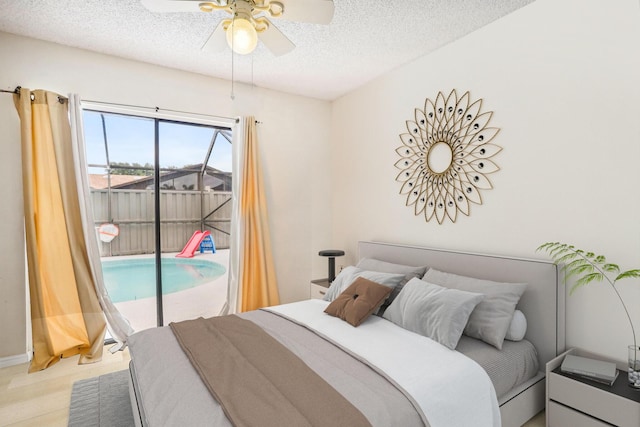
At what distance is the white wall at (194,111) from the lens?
2678 mm

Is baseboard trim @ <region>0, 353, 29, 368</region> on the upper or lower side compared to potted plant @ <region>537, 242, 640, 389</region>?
lower

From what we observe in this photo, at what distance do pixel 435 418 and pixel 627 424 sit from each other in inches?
38.7

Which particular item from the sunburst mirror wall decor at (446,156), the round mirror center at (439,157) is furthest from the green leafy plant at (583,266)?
the round mirror center at (439,157)

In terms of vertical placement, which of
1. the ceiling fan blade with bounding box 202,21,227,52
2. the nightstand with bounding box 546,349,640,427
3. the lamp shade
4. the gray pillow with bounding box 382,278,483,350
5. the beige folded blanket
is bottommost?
the nightstand with bounding box 546,349,640,427

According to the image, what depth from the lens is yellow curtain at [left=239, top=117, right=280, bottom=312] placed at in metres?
3.56

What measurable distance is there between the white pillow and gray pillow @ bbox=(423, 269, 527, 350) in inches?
2.6

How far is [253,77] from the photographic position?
3506 millimetres

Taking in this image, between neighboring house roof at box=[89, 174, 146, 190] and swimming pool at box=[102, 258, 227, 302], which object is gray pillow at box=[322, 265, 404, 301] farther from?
neighboring house roof at box=[89, 174, 146, 190]

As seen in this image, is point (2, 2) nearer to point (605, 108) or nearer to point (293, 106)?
point (293, 106)

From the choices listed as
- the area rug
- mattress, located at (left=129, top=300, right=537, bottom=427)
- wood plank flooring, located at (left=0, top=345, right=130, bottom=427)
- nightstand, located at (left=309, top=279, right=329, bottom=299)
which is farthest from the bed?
nightstand, located at (left=309, top=279, right=329, bottom=299)

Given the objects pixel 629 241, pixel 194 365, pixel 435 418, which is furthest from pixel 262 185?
pixel 629 241

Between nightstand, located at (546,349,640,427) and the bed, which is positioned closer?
the bed

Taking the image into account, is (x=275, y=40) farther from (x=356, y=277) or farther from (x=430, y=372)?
(x=430, y=372)

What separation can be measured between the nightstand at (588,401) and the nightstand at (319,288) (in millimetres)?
2061
